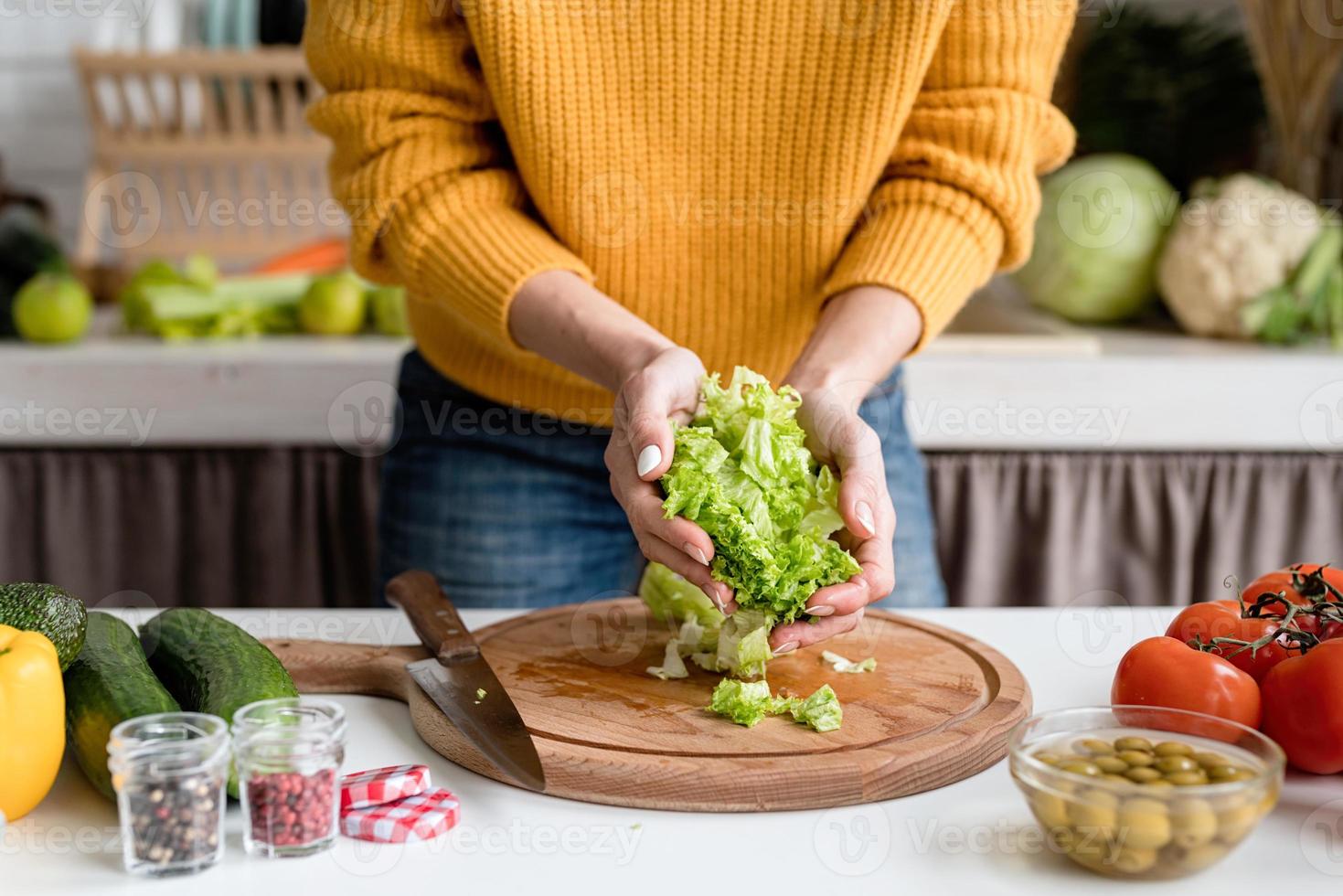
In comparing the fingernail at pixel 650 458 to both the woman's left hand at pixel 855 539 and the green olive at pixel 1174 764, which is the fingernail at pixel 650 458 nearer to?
the woman's left hand at pixel 855 539

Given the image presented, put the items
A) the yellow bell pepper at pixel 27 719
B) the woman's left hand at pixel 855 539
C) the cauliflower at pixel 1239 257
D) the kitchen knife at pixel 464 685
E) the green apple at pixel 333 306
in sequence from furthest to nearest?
1. the green apple at pixel 333 306
2. the cauliflower at pixel 1239 257
3. the woman's left hand at pixel 855 539
4. the kitchen knife at pixel 464 685
5. the yellow bell pepper at pixel 27 719

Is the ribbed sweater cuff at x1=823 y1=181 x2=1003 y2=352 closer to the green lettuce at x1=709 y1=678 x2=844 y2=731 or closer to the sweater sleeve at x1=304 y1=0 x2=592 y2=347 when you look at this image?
the sweater sleeve at x1=304 y1=0 x2=592 y2=347

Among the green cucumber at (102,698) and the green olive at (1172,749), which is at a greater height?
the green olive at (1172,749)

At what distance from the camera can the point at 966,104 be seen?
1631 millimetres

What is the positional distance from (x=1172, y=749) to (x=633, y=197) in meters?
1.02

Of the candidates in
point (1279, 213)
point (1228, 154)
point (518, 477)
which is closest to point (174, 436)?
point (518, 477)

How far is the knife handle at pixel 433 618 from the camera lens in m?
1.23

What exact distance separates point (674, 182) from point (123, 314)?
159 cm

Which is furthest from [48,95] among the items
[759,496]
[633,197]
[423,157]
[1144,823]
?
[1144,823]

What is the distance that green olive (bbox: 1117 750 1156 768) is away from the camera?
89 centimetres

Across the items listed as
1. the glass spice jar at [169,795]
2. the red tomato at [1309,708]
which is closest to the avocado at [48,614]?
the glass spice jar at [169,795]

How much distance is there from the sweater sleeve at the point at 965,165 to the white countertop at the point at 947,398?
2.56ft

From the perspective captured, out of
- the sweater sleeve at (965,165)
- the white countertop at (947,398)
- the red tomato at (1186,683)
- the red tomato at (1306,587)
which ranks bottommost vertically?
the white countertop at (947,398)

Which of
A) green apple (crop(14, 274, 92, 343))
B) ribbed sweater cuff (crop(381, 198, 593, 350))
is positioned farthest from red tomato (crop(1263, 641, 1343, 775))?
green apple (crop(14, 274, 92, 343))
